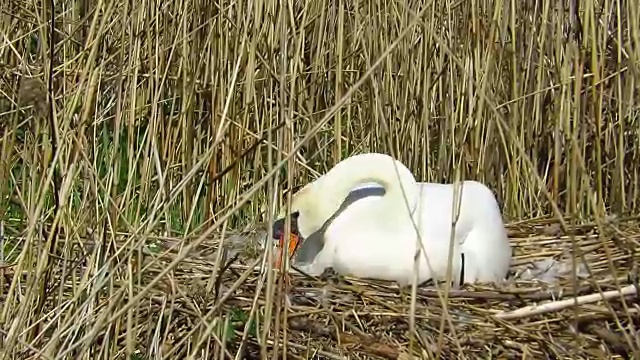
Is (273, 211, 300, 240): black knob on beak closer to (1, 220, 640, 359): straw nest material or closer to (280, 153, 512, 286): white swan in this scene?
(280, 153, 512, 286): white swan

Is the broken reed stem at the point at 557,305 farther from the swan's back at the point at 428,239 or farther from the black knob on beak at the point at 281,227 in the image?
the black knob on beak at the point at 281,227

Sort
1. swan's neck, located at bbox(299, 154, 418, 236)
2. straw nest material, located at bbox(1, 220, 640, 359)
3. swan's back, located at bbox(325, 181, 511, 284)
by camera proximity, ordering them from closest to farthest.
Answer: straw nest material, located at bbox(1, 220, 640, 359) < swan's back, located at bbox(325, 181, 511, 284) < swan's neck, located at bbox(299, 154, 418, 236)

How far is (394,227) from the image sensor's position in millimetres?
2137

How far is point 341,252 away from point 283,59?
69 cm

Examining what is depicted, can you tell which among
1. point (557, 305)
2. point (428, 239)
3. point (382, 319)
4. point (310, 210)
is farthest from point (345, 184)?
point (557, 305)

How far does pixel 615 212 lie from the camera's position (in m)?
2.54

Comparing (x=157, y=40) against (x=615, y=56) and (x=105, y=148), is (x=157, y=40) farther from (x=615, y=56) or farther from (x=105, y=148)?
(x=615, y=56)

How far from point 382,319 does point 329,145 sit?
0.96 m

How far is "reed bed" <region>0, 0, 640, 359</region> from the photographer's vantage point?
1789mm

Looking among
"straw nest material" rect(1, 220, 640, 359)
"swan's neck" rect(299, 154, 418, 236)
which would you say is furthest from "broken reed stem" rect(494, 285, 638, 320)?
"swan's neck" rect(299, 154, 418, 236)

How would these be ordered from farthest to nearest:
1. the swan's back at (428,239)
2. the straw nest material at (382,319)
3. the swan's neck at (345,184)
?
the swan's neck at (345,184) → the swan's back at (428,239) → the straw nest material at (382,319)

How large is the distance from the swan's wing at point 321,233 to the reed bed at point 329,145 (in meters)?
0.13

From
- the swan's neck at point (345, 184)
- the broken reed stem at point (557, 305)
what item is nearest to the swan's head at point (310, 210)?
the swan's neck at point (345, 184)

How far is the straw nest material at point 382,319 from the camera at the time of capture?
170 centimetres
